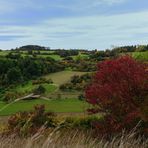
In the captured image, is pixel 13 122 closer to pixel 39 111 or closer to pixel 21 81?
pixel 39 111

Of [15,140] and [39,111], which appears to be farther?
[39,111]

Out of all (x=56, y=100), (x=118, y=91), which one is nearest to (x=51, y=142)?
(x=118, y=91)

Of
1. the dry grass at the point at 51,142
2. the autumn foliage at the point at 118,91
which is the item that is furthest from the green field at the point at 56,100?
the dry grass at the point at 51,142

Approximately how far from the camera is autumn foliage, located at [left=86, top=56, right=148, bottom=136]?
1806 cm

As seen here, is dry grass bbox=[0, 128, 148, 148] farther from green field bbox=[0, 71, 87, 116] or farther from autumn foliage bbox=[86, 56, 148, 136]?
green field bbox=[0, 71, 87, 116]

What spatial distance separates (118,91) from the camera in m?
18.2

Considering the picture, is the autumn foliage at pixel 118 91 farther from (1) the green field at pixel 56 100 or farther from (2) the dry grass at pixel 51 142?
(1) the green field at pixel 56 100

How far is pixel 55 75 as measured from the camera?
233ft

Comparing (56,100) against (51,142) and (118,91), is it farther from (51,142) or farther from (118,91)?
(51,142)

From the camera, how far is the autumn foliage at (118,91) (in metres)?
18.1

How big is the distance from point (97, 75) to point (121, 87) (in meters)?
1.27

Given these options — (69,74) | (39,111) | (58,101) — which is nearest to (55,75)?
(69,74)

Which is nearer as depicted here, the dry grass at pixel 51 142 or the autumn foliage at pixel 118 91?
the dry grass at pixel 51 142

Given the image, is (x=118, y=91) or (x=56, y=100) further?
(x=56, y=100)
